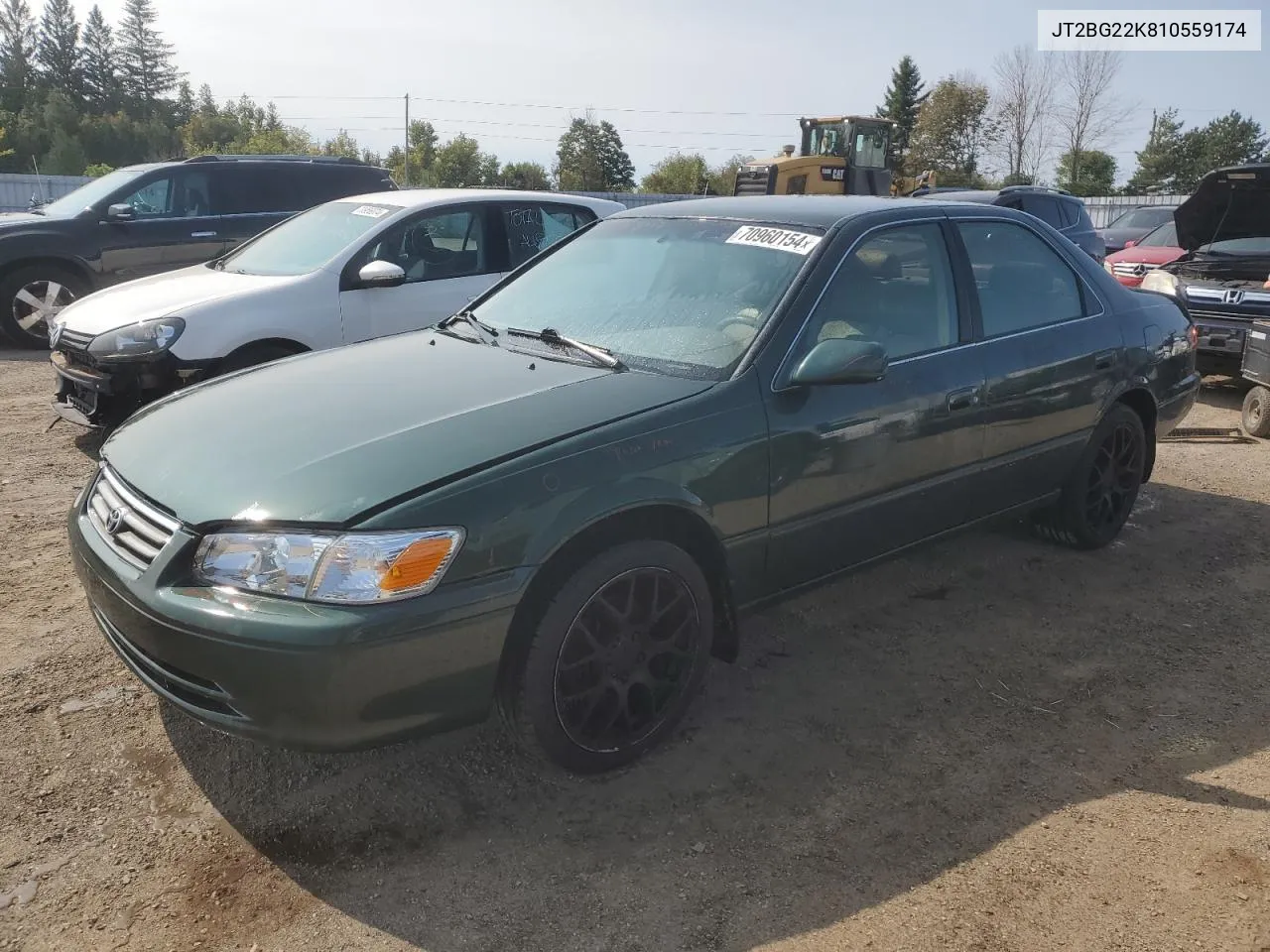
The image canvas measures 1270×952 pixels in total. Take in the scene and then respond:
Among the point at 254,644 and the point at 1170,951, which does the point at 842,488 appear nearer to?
the point at 1170,951

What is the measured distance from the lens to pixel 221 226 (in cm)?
959

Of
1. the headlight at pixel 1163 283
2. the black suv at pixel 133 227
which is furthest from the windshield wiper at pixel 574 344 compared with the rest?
the black suv at pixel 133 227

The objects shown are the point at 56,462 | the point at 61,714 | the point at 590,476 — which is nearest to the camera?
the point at 590,476

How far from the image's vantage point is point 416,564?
8.02 ft

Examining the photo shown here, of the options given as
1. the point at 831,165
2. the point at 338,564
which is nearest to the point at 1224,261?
the point at 338,564

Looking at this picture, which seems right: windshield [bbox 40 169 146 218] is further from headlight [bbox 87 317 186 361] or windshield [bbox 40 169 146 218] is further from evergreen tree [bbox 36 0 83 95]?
evergreen tree [bbox 36 0 83 95]

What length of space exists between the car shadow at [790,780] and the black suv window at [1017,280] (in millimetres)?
1231

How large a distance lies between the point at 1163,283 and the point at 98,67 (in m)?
91.4

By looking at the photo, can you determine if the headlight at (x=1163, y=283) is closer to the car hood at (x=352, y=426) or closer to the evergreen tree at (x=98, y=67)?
the car hood at (x=352, y=426)

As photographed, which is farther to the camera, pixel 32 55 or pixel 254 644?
pixel 32 55

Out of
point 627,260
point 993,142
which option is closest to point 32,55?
point 993,142

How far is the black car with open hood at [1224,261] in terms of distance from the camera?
8.00 m

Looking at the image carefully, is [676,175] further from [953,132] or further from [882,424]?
[882,424]

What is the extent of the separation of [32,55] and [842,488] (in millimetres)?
95122
